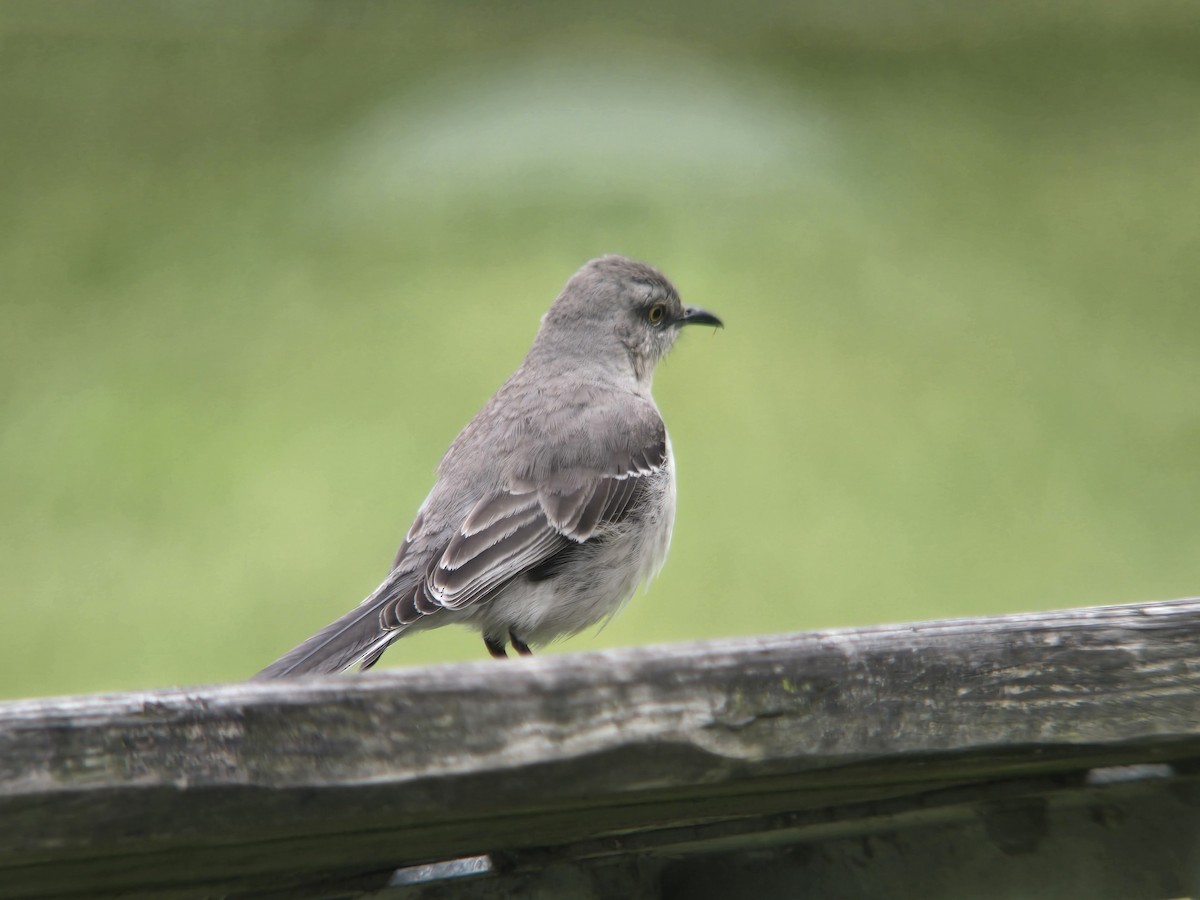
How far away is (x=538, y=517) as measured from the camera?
3369 mm

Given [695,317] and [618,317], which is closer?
[618,317]

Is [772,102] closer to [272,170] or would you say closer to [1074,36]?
[1074,36]

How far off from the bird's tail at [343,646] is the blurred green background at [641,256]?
228cm

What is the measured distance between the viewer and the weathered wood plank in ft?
3.81

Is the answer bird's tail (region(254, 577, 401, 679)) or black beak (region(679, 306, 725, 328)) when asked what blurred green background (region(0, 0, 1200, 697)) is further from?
bird's tail (region(254, 577, 401, 679))

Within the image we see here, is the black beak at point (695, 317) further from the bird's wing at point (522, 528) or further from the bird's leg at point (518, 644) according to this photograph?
the bird's leg at point (518, 644)

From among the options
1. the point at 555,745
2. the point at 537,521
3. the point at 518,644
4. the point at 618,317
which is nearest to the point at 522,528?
the point at 537,521

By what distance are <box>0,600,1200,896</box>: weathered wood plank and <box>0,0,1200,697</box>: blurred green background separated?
369cm

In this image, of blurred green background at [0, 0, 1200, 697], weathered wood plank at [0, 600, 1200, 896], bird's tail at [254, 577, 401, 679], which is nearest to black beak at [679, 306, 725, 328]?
blurred green background at [0, 0, 1200, 697]

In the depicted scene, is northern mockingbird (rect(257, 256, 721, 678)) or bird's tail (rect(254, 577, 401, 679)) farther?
northern mockingbird (rect(257, 256, 721, 678))

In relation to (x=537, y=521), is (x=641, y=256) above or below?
above

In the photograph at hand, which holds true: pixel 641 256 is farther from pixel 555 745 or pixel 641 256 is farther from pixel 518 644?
pixel 555 745

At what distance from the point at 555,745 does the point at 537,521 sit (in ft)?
6.84

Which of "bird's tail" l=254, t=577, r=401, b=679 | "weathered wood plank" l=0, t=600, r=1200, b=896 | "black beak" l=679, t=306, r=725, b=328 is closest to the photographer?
"weathered wood plank" l=0, t=600, r=1200, b=896
